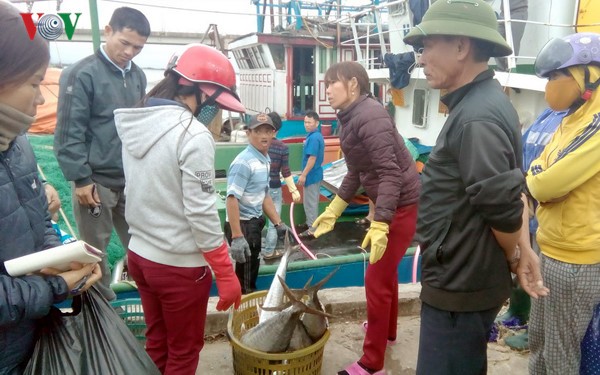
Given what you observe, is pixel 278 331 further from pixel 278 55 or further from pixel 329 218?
pixel 278 55

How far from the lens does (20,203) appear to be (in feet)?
4.50

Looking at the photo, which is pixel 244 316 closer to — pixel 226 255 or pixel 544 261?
pixel 226 255

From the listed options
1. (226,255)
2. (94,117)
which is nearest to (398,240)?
→ (226,255)

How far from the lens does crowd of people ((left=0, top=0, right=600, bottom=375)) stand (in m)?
1.39

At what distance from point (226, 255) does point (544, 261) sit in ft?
5.20

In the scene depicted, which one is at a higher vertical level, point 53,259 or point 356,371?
point 53,259

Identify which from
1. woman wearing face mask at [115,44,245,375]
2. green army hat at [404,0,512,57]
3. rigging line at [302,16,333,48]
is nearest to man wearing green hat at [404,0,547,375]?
green army hat at [404,0,512,57]

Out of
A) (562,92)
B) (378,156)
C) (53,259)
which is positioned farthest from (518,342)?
(53,259)

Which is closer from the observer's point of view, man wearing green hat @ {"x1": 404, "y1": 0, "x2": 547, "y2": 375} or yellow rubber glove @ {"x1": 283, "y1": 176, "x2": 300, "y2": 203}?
man wearing green hat @ {"x1": 404, "y1": 0, "x2": 547, "y2": 375}

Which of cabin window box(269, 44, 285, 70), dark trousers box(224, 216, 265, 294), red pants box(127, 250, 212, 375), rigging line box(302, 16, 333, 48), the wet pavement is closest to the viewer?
red pants box(127, 250, 212, 375)

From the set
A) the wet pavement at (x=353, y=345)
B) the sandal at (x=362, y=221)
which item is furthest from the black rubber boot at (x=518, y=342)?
the sandal at (x=362, y=221)

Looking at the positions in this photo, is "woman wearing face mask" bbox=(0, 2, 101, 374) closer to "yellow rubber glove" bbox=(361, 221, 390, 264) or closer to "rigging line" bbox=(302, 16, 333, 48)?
"yellow rubber glove" bbox=(361, 221, 390, 264)

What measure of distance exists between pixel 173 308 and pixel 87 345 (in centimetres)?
68

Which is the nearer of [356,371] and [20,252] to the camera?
[20,252]
